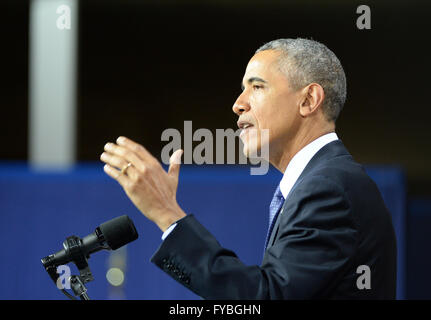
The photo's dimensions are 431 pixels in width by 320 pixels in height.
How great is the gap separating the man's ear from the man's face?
0.02m

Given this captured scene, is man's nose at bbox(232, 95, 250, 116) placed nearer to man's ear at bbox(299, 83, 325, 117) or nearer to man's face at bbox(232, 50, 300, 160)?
man's face at bbox(232, 50, 300, 160)

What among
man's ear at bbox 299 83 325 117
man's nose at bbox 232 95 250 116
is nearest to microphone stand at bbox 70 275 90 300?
man's nose at bbox 232 95 250 116

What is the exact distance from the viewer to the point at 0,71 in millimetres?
5172

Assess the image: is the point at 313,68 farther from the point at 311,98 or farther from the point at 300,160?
the point at 300,160

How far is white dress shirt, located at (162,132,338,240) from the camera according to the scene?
4.35 ft

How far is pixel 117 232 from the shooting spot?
120 centimetres

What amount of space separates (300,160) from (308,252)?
326 mm

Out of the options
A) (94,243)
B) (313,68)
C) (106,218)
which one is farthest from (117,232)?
(106,218)

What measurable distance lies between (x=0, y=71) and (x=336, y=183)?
457 centimetres

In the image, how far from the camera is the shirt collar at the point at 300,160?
4.35 ft

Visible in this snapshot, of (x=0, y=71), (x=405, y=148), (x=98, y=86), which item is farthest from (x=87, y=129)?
(x=405, y=148)

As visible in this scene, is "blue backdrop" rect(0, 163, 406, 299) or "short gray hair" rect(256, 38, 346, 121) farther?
"blue backdrop" rect(0, 163, 406, 299)

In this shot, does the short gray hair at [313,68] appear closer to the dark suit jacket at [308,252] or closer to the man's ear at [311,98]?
the man's ear at [311,98]

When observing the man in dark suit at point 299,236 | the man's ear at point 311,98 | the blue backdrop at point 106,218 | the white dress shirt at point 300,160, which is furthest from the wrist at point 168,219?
the blue backdrop at point 106,218
